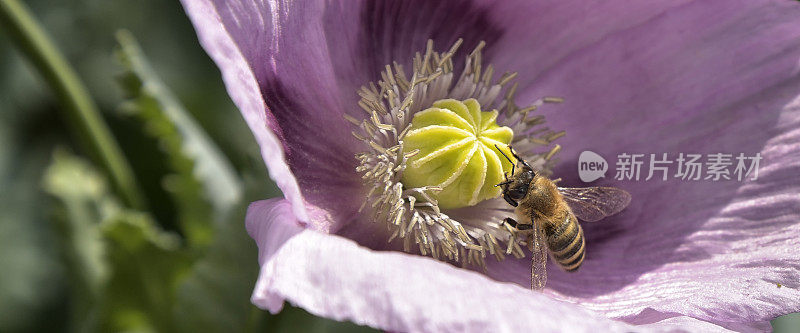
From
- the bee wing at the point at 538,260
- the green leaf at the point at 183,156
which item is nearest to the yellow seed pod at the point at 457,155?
the bee wing at the point at 538,260

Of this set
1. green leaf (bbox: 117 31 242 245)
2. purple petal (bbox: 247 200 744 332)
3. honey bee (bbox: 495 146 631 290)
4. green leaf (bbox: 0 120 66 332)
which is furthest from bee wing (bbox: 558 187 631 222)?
green leaf (bbox: 0 120 66 332)

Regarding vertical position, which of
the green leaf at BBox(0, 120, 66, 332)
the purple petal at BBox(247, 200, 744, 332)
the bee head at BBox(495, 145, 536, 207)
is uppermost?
the purple petal at BBox(247, 200, 744, 332)

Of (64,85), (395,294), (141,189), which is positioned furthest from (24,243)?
(395,294)

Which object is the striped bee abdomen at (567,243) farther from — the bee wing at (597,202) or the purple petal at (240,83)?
the purple petal at (240,83)

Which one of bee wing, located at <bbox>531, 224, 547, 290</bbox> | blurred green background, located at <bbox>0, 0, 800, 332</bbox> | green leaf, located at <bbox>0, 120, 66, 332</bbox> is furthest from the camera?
green leaf, located at <bbox>0, 120, 66, 332</bbox>

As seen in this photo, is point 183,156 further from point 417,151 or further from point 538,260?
point 538,260

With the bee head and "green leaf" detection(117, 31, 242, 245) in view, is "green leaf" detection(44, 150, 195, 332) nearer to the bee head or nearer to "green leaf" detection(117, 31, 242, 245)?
"green leaf" detection(117, 31, 242, 245)

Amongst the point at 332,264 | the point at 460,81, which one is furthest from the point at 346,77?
the point at 332,264
